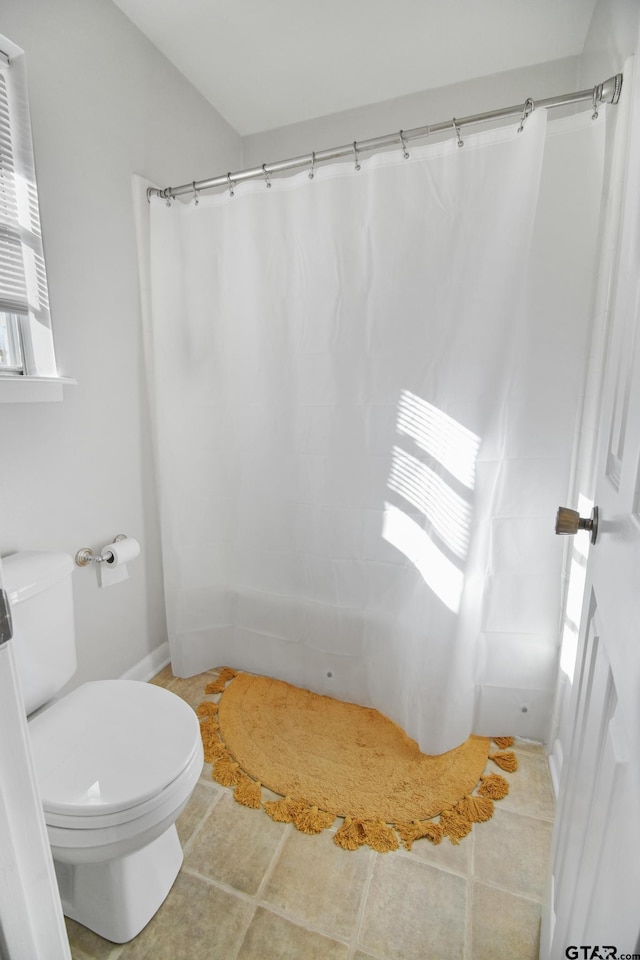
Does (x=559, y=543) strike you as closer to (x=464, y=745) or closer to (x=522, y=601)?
(x=522, y=601)

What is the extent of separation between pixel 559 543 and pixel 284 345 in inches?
43.6

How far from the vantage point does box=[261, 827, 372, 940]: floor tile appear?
109cm

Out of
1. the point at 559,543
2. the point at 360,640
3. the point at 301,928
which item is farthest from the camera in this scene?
the point at 360,640

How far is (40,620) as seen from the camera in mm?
1201

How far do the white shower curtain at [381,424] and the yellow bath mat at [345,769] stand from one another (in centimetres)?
8

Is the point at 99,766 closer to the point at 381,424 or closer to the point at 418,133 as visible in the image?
the point at 381,424

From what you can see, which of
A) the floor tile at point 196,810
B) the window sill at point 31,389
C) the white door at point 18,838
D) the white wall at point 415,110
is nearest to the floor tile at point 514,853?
the floor tile at point 196,810

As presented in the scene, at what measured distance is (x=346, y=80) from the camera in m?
1.75

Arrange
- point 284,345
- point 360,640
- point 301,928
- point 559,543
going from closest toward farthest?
point 301,928 → point 559,543 → point 284,345 → point 360,640

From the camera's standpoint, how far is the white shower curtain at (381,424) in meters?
1.28

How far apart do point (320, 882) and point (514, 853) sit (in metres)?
0.54

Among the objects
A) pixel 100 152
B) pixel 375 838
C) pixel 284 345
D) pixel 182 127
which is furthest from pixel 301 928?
pixel 182 127

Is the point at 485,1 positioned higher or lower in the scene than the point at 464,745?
higher

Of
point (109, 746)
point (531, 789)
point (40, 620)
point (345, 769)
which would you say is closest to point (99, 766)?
point (109, 746)
